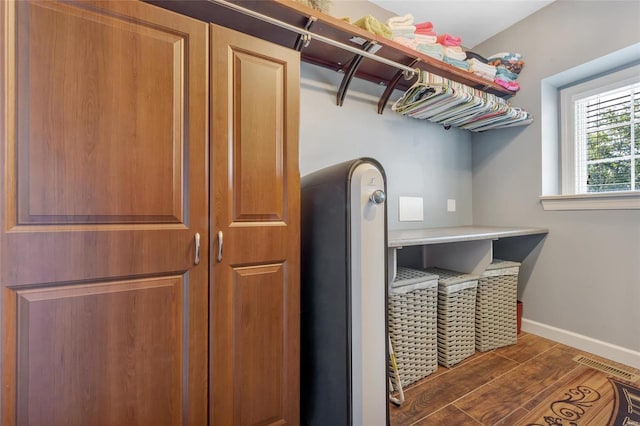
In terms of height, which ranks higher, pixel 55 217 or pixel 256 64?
pixel 256 64

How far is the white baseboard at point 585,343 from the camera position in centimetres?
167

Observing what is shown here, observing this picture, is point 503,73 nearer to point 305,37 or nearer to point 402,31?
point 402,31

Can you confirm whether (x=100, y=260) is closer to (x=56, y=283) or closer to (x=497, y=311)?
(x=56, y=283)

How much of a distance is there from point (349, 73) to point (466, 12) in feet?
3.82

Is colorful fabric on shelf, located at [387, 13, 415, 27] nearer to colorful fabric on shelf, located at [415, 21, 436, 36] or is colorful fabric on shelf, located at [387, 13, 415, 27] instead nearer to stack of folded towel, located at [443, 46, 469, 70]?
colorful fabric on shelf, located at [415, 21, 436, 36]

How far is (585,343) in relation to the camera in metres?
1.85

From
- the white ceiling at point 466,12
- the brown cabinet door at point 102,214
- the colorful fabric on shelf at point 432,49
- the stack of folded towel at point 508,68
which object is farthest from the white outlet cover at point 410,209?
the brown cabinet door at point 102,214

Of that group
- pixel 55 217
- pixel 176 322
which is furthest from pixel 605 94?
pixel 55 217

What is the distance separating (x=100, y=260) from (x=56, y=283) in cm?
10

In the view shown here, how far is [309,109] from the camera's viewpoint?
5.66ft

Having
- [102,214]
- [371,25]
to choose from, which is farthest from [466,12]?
[102,214]

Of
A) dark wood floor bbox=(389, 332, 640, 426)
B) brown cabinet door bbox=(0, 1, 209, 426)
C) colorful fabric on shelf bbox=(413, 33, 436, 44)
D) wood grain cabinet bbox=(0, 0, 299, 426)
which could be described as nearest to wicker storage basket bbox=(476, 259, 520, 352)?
dark wood floor bbox=(389, 332, 640, 426)

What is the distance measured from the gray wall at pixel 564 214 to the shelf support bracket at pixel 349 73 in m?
1.43

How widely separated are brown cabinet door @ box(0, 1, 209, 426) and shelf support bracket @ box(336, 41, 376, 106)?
93 cm
